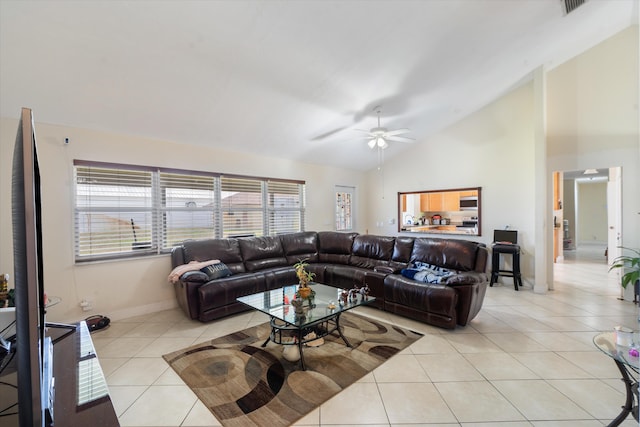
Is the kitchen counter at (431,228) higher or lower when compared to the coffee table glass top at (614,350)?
higher

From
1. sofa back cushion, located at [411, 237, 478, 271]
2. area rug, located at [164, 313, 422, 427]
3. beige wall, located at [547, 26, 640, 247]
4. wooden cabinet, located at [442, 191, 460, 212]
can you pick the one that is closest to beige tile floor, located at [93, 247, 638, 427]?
area rug, located at [164, 313, 422, 427]

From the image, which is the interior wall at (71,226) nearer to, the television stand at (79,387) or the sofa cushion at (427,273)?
the television stand at (79,387)

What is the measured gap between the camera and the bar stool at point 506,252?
4691 millimetres

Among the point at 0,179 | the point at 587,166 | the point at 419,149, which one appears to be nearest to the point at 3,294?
the point at 0,179

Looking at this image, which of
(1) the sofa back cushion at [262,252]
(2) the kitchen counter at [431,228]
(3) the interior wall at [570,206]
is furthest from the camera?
(3) the interior wall at [570,206]

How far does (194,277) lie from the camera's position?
3359 millimetres

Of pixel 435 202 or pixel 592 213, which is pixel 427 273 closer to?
pixel 435 202

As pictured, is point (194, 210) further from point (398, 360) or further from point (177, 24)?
point (398, 360)

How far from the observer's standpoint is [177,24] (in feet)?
7.51

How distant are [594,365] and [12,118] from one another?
619 cm

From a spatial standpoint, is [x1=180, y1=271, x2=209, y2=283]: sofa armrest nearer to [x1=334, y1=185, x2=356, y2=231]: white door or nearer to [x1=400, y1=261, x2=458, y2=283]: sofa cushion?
[x1=400, y1=261, x2=458, y2=283]: sofa cushion

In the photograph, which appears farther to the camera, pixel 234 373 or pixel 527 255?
pixel 527 255

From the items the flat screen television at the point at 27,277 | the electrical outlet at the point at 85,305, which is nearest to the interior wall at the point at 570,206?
the flat screen television at the point at 27,277

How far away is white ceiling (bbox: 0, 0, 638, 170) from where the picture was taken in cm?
225
